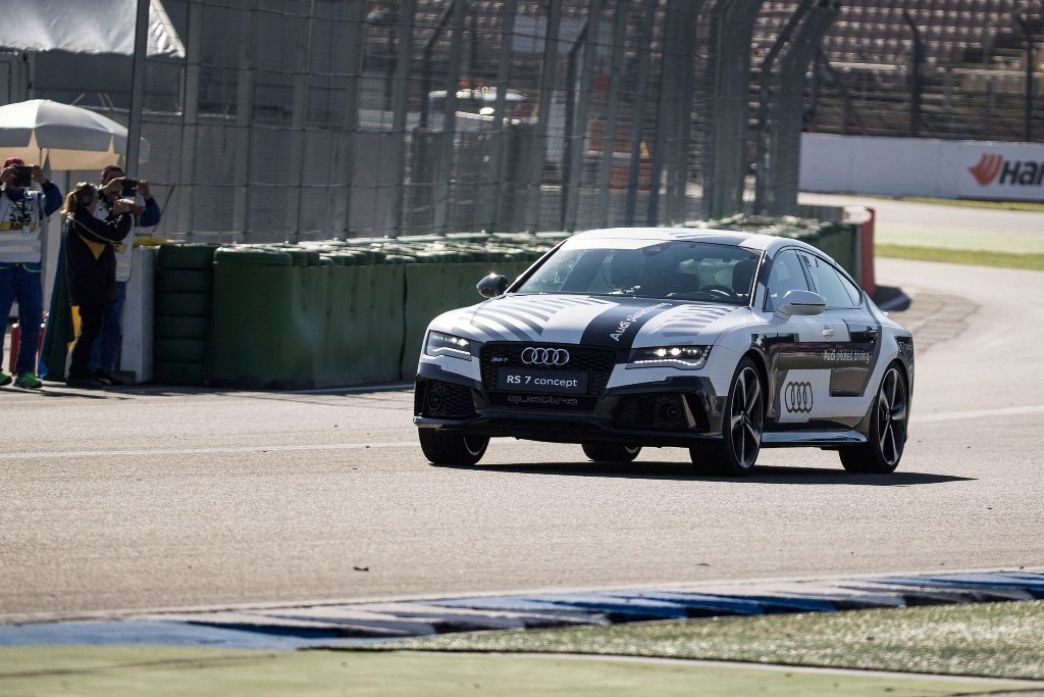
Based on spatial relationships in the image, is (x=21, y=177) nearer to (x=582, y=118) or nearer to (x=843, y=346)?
(x=843, y=346)

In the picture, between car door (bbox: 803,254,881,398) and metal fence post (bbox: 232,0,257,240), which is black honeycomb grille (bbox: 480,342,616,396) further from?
metal fence post (bbox: 232,0,257,240)

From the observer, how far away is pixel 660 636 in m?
6.62

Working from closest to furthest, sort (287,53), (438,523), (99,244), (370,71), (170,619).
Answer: (170,619) → (438,523) → (99,244) → (287,53) → (370,71)

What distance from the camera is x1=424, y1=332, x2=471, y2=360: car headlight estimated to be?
11.3m

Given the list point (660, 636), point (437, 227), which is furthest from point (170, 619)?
point (437, 227)

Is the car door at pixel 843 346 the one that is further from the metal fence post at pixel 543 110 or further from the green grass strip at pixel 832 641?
the metal fence post at pixel 543 110

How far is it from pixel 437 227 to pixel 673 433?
1098 cm

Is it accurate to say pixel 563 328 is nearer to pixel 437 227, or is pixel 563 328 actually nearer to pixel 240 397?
pixel 240 397

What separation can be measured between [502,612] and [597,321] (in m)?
4.44


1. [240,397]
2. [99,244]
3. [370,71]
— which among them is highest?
[370,71]

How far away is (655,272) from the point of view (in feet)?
39.9

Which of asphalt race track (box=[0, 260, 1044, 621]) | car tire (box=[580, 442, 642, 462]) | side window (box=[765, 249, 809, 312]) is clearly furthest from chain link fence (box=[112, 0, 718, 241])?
side window (box=[765, 249, 809, 312])

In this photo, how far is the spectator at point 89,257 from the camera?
52.6 ft

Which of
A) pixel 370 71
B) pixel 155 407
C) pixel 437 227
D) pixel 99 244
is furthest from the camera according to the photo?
pixel 437 227
